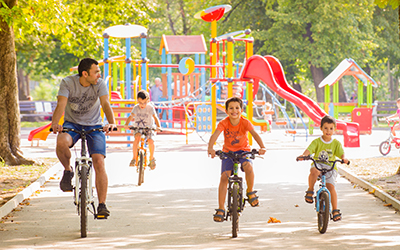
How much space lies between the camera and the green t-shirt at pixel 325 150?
268 inches

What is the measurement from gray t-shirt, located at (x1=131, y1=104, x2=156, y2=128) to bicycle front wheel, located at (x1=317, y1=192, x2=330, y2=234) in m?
5.04

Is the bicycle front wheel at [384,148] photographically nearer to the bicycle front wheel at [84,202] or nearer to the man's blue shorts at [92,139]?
the man's blue shorts at [92,139]

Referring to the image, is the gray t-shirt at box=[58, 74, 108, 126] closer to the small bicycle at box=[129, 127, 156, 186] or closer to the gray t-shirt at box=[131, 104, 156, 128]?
the small bicycle at box=[129, 127, 156, 186]

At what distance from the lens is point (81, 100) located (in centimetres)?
680

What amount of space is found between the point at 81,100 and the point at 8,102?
710 cm

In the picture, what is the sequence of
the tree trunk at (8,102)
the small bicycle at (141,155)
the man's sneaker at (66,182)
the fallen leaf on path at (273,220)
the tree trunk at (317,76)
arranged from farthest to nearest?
the tree trunk at (317,76) < the tree trunk at (8,102) < the small bicycle at (141,155) < the fallen leaf on path at (273,220) < the man's sneaker at (66,182)

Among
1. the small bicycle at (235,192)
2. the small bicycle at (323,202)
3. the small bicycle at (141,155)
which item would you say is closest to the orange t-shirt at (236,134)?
the small bicycle at (235,192)

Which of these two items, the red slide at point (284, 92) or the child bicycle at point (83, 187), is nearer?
the child bicycle at point (83, 187)

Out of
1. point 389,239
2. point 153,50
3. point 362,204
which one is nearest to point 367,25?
point 153,50

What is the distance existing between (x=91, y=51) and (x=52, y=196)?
10917 mm

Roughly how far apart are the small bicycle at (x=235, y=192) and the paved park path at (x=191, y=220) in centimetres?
20

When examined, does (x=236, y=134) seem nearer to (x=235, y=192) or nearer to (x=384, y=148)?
(x=235, y=192)

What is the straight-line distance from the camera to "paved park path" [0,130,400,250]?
6.16 metres

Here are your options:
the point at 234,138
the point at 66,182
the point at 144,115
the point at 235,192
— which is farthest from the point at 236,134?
the point at 144,115
